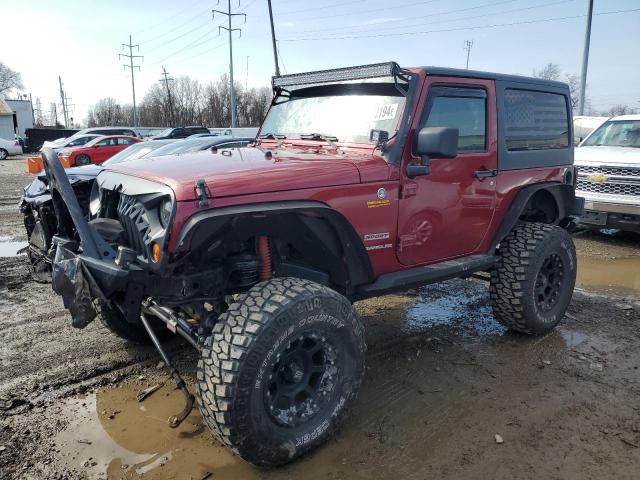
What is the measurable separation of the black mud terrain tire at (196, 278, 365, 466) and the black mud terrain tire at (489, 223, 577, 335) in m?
1.84

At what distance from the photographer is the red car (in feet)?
62.3

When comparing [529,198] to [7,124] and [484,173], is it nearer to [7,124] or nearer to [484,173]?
[484,173]

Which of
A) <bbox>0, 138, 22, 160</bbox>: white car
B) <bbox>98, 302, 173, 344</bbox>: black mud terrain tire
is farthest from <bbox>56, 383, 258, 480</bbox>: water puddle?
<bbox>0, 138, 22, 160</bbox>: white car

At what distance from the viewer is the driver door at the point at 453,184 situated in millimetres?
3525

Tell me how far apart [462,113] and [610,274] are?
4.11m

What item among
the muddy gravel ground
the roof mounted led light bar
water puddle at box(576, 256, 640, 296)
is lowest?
the muddy gravel ground

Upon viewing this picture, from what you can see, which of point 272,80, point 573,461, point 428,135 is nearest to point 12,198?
point 272,80

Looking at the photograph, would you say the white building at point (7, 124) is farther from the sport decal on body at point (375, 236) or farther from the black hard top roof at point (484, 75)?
the sport decal on body at point (375, 236)

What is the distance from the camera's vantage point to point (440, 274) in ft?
12.2

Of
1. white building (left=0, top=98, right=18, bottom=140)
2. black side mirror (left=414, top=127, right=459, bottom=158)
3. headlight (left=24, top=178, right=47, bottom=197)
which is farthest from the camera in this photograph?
white building (left=0, top=98, right=18, bottom=140)

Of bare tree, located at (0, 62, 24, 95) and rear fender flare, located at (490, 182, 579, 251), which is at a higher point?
bare tree, located at (0, 62, 24, 95)

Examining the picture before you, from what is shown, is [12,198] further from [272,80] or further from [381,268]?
[381,268]

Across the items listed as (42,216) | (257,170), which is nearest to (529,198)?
(257,170)

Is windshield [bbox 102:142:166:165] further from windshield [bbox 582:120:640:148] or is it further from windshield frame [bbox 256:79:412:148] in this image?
windshield [bbox 582:120:640:148]
